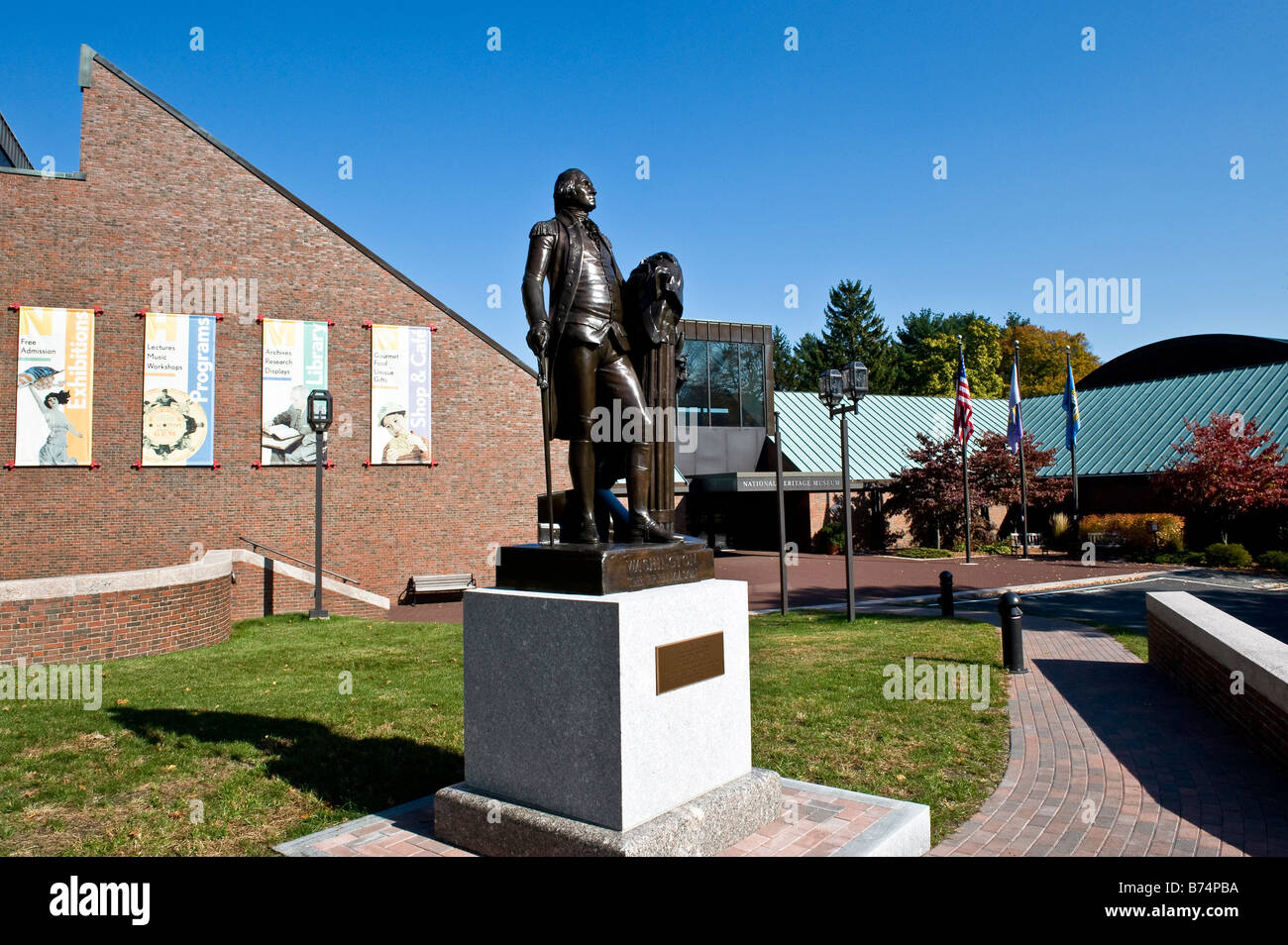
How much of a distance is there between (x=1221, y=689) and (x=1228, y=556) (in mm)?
20264

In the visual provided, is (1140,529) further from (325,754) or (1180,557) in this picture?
(325,754)

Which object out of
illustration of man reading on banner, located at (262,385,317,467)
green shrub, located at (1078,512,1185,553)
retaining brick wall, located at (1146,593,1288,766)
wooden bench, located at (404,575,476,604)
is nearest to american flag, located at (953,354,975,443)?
green shrub, located at (1078,512,1185,553)

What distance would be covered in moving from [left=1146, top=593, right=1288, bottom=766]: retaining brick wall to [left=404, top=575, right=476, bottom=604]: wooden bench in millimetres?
14991

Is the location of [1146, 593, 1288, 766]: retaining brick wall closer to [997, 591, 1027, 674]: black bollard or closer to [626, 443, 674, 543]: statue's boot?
[997, 591, 1027, 674]: black bollard

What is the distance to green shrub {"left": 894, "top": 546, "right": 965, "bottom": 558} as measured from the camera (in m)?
30.0

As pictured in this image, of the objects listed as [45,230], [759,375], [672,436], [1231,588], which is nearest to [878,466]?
[759,375]

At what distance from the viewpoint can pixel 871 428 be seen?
124ft

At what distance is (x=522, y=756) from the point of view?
4590 millimetres

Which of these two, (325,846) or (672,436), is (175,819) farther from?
(672,436)

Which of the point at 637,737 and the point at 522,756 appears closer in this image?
the point at 637,737

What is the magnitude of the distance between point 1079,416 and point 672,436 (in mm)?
36311

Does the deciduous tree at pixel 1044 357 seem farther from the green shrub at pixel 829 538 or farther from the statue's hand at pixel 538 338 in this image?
the statue's hand at pixel 538 338

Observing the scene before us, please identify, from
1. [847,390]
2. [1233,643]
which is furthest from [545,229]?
[847,390]

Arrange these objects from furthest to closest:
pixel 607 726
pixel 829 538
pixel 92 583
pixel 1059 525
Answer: pixel 829 538
pixel 1059 525
pixel 92 583
pixel 607 726
